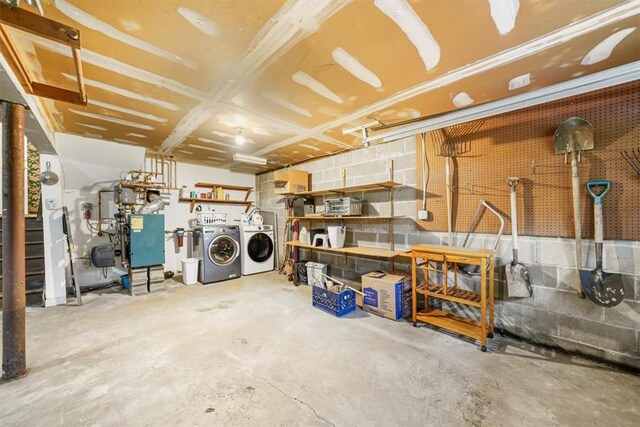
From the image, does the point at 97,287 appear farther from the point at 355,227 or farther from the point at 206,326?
the point at 355,227

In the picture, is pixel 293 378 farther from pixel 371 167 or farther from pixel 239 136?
pixel 371 167

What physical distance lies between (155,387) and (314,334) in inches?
53.4

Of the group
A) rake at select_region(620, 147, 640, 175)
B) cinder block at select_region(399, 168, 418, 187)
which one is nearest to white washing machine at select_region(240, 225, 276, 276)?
→ cinder block at select_region(399, 168, 418, 187)

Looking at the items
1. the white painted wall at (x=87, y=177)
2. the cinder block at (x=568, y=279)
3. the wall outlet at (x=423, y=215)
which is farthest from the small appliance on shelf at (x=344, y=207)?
the white painted wall at (x=87, y=177)

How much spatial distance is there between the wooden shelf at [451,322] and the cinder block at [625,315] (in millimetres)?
953

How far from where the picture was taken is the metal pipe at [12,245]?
6.02ft

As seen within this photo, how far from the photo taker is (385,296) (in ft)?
9.60

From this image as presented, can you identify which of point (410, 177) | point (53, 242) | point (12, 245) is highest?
point (410, 177)

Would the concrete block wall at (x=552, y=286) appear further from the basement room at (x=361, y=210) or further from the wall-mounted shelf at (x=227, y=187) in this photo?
the wall-mounted shelf at (x=227, y=187)

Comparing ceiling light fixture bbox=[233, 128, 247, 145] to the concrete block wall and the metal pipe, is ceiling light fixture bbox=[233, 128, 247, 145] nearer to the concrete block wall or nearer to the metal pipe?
the metal pipe

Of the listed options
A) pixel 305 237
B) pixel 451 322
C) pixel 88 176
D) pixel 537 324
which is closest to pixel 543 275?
pixel 537 324

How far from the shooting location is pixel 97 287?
396cm

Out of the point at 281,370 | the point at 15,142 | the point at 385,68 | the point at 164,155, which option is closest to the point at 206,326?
the point at 281,370

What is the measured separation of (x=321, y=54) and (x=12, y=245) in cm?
273
